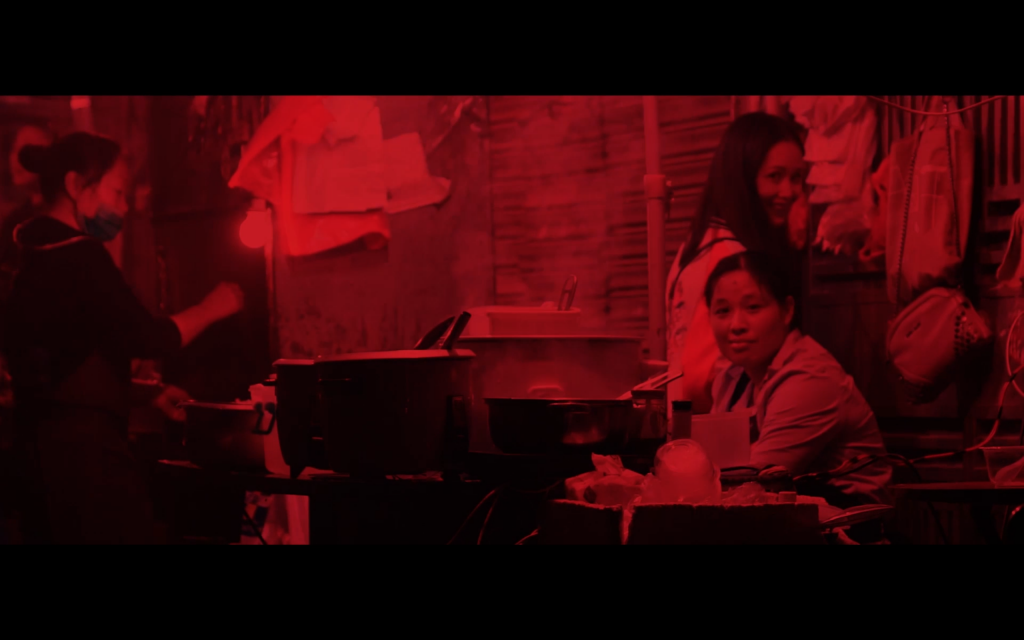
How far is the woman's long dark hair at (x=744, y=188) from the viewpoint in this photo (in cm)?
306

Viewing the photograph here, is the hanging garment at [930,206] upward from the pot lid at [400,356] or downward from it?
upward

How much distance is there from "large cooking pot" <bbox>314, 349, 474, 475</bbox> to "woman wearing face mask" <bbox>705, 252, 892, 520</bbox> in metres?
1.38

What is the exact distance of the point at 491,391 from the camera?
1743mm

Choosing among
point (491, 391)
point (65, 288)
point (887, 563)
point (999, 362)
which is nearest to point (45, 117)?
point (65, 288)

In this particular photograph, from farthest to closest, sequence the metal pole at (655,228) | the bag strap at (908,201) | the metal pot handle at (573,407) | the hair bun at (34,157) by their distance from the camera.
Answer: the hair bun at (34,157) < the metal pole at (655,228) < the bag strap at (908,201) < the metal pot handle at (573,407)

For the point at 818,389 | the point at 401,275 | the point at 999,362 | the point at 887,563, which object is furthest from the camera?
the point at 401,275

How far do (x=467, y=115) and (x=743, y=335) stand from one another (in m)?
1.30

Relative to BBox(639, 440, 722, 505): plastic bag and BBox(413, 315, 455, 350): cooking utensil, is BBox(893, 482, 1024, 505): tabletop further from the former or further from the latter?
BBox(413, 315, 455, 350): cooking utensil

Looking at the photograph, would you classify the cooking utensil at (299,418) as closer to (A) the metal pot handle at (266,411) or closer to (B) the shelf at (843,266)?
(A) the metal pot handle at (266,411)

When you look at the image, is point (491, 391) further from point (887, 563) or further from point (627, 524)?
point (887, 563)

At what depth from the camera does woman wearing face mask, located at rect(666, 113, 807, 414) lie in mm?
3055

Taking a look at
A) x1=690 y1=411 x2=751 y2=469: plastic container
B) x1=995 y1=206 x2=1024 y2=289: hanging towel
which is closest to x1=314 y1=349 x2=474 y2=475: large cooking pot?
x1=690 y1=411 x2=751 y2=469: plastic container

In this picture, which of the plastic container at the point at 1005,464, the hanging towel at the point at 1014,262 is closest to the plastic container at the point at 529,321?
the plastic container at the point at 1005,464

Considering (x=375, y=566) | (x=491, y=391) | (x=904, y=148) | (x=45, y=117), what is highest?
(x=45, y=117)
